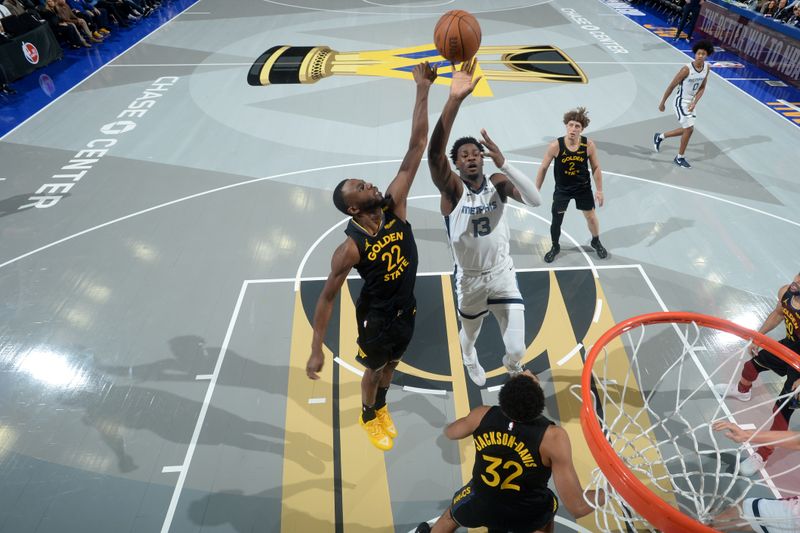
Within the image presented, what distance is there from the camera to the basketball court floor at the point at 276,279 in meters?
4.05

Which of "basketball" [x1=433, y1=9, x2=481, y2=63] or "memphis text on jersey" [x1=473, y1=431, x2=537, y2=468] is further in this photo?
"basketball" [x1=433, y1=9, x2=481, y2=63]

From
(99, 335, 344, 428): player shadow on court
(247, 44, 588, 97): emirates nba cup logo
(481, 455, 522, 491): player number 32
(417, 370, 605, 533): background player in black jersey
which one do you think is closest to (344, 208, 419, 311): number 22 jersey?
(417, 370, 605, 533): background player in black jersey

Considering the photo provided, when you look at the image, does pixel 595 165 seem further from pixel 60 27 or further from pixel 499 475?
pixel 60 27

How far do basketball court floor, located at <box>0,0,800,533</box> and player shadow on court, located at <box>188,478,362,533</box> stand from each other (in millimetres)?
18

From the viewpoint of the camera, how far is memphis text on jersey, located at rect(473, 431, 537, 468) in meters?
2.80

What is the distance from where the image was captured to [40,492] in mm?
3980

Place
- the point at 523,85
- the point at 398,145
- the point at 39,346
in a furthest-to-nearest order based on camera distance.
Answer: the point at 523,85 → the point at 398,145 → the point at 39,346

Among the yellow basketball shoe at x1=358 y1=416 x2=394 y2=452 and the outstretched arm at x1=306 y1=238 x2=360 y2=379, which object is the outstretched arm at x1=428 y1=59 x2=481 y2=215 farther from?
the yellow basketball shoe at x1=358 y1=416 x2=394 y2=452

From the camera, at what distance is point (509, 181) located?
4176mm

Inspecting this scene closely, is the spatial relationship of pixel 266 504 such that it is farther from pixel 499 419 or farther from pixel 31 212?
pixel 31 212

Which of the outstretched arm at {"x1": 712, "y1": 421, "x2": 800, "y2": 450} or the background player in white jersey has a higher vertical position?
the background player in white jersey

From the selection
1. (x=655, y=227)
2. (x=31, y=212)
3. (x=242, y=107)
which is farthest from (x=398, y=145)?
(x=31, y=212)

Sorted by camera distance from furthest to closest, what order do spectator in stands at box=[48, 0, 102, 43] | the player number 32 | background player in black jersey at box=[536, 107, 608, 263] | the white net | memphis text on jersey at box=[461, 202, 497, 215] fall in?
spectator in stands at box=[48, 0, 102, 43], background player in black jersey at box=[536, 107, 608, 263], memphis text on jersey at box=[461, 202, 497, 215], the white net, the player number 32

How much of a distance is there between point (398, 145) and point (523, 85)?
3.72m
